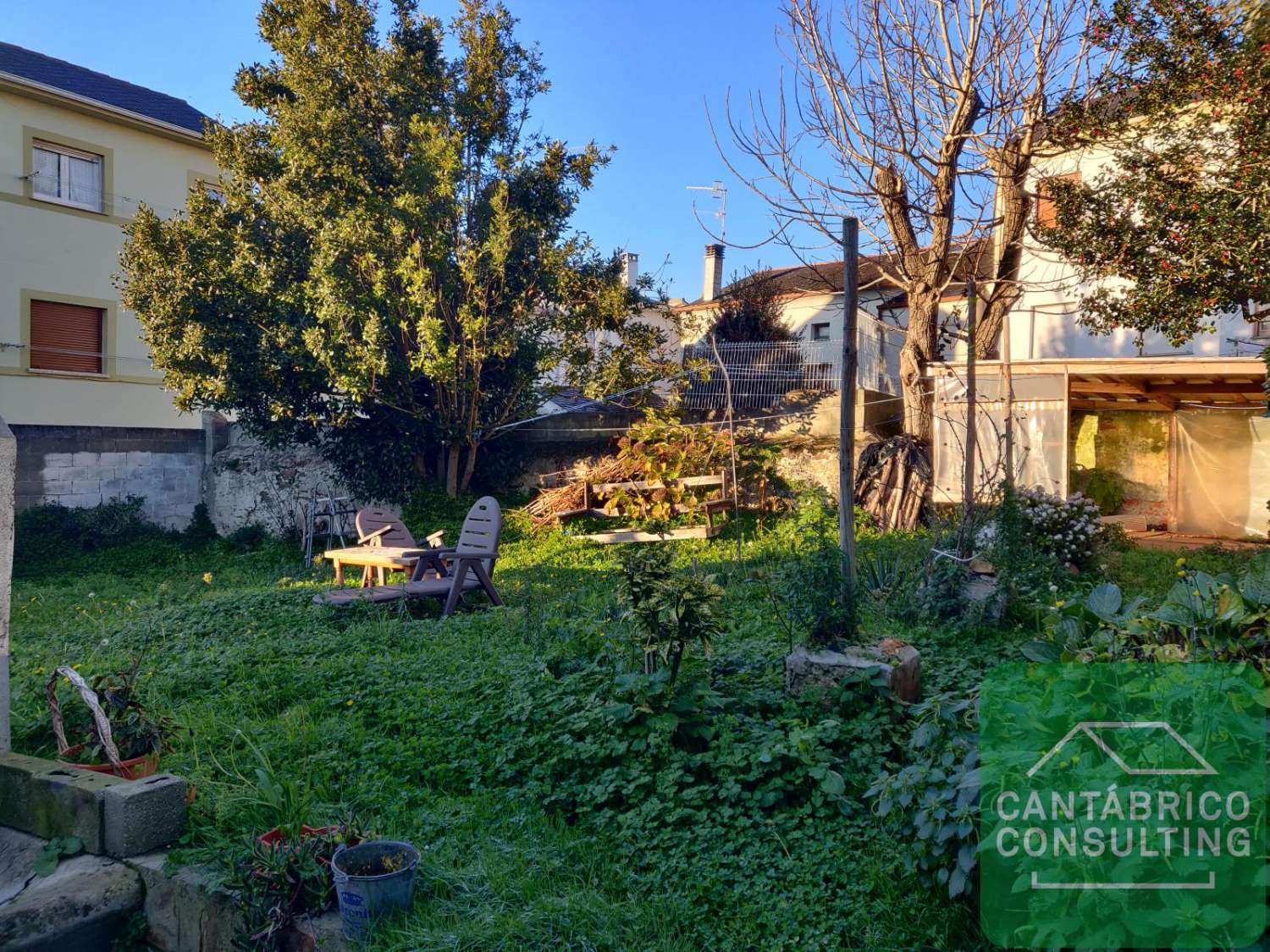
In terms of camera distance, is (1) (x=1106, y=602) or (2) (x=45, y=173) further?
(2) (x=45, y=173)

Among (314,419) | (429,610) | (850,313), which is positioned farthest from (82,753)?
(314,419)

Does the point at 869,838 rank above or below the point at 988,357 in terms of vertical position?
below

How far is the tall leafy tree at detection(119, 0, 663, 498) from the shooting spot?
1184 cm

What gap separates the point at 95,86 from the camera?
17062 mm

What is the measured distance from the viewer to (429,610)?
8.17 m

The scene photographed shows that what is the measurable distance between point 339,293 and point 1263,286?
9978 millimetres

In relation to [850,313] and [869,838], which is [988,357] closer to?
[850,313]

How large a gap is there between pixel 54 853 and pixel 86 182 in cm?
1635

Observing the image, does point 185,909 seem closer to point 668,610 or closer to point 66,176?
point 668,610

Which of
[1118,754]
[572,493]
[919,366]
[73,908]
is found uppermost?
[919,366]

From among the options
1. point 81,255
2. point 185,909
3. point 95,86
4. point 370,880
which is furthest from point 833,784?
point 95,86

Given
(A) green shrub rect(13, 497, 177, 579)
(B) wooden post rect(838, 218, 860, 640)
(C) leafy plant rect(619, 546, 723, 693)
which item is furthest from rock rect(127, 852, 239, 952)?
(A) green shrub rect(13, 497, 177, 579)

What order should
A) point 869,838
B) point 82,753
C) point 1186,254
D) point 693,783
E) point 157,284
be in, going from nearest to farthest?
1. point 869,838
2. point 693,783
3. point 82,753
4. point 1186,254
5. point 157,284

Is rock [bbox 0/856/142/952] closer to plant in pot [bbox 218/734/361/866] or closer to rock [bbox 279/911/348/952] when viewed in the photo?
plant in pot [bbox 218/734/361/866]
